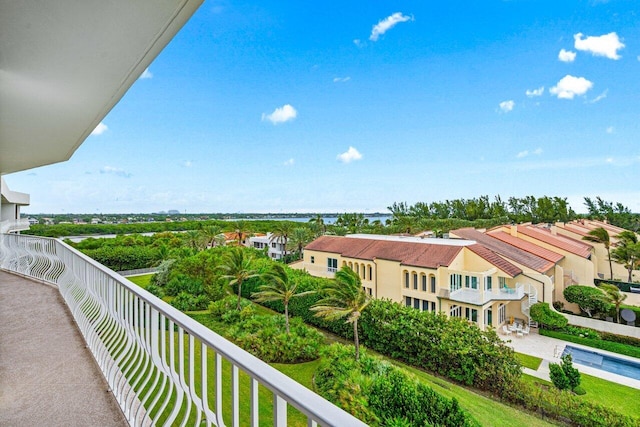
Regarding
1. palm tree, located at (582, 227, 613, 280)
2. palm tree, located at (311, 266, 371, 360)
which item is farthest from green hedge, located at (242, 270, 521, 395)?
palm tree, located at (582, 227, 613, 280)

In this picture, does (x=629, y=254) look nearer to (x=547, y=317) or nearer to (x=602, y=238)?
(x=602, y=238)

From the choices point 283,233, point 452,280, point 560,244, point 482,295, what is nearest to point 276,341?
point 452,280

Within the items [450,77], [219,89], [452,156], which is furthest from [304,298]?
[452,156]

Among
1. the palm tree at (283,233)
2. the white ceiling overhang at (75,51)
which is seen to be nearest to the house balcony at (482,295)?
the white ceiling overhang at (75,51)

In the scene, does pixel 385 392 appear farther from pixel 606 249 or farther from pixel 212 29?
pixel 606 249

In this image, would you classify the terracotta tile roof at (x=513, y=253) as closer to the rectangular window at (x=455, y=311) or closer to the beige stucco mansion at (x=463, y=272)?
the beige stucco mansion at (x=463, y=272)

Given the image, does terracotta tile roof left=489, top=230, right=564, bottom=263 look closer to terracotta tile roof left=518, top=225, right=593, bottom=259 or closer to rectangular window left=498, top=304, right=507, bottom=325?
terracotta tile roof left=518, top=225, right=593, bottom=259
